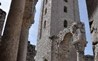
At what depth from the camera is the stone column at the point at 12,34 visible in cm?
485

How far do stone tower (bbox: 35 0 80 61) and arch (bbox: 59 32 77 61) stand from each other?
2.21ft

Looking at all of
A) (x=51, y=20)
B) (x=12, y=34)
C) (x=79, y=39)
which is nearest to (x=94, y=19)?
(x=12, y=34)

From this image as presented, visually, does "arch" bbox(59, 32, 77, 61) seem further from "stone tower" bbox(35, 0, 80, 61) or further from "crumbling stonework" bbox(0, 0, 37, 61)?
"crumbling stonework" bbox(0, 0, 37, 61)

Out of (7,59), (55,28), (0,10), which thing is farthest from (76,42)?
(7,59)

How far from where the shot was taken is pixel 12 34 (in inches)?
202

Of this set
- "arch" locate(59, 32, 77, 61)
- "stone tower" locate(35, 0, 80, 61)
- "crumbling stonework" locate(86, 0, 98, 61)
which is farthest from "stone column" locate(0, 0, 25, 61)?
"stone tower" locate(35, 0, 80, 61)

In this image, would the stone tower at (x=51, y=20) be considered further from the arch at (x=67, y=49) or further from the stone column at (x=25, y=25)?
the stone column at (x=25, y=25)

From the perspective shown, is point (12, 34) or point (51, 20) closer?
point (12, 34)

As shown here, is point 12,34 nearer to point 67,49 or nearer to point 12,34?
point 12,34

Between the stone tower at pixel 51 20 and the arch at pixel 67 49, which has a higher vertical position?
the stone tower at pixel 51 20

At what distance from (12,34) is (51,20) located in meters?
23.5

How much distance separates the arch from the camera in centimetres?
2408

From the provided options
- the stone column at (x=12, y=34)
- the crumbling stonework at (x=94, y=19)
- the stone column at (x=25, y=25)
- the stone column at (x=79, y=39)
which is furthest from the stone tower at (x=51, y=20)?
the stone column at (x=12, y=34)

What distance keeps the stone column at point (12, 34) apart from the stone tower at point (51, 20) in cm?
1941
